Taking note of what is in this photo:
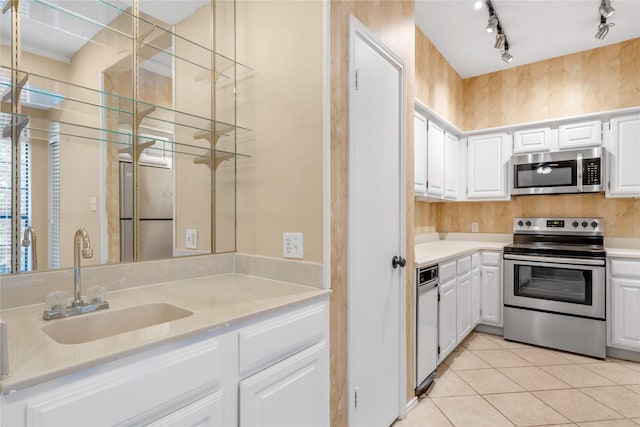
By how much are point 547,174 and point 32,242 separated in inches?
158

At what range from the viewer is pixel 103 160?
1.42 metres

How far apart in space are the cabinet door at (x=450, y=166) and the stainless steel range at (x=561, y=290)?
0.77 m

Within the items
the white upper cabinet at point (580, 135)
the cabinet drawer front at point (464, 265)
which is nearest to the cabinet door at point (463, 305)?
the cabinet drawer front at point (464, 265)

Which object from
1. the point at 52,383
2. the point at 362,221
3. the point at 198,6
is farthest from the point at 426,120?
the point at 52,383

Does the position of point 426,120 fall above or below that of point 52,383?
above

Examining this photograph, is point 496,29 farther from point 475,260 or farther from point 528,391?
point 528,391

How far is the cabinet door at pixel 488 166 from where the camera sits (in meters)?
3.75

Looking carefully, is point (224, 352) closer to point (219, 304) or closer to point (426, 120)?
point (219, 304)

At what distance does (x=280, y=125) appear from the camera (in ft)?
5.42

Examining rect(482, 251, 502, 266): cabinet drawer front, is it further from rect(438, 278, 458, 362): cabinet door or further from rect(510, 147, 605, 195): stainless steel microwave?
rect(438, 278, 458, 362): cabinet door

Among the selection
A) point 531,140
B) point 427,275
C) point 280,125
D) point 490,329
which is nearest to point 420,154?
point 427,275

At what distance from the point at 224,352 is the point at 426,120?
103 inches

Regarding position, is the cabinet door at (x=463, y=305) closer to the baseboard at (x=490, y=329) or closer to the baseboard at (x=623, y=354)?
the baseboard at (x=490, y=329)

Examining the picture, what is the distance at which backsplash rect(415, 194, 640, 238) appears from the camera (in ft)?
11.1
